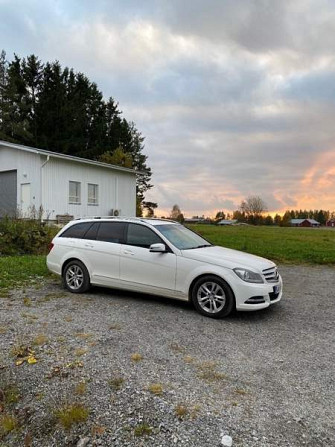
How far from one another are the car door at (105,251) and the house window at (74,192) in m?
15.9

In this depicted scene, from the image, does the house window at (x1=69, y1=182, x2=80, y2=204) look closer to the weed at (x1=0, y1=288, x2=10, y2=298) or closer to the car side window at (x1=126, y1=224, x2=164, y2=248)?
the weed at (x1=0, y1=288, x2=10, y2=298)

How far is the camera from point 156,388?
11.3 ft

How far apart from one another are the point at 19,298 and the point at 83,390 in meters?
4.04

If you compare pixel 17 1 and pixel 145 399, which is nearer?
pixel 145 399

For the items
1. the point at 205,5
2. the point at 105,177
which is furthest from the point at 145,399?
the point at 105,177

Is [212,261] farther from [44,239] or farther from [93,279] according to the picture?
[44,239]

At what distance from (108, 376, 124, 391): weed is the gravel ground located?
10mm

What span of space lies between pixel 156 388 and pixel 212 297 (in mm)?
2589

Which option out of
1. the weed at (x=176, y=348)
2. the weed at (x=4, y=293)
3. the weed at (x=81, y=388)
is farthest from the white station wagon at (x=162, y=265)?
the weed at (x=81, y=388)

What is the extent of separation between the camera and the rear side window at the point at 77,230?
7.60 metres

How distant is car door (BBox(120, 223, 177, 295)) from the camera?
20.6ft

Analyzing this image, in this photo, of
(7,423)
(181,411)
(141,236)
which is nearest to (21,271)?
(141,236)

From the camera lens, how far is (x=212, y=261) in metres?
5.97

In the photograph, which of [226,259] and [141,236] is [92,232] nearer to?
[141,236]
